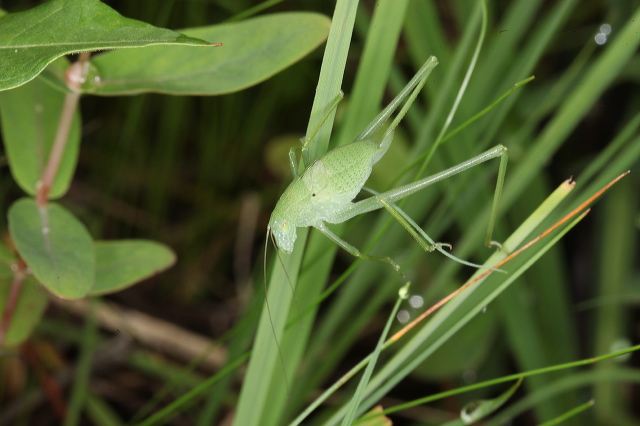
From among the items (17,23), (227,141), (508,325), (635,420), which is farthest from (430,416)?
(17,23)

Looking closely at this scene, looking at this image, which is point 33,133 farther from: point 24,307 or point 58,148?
point 24,307

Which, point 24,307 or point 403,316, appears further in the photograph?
point 403,316

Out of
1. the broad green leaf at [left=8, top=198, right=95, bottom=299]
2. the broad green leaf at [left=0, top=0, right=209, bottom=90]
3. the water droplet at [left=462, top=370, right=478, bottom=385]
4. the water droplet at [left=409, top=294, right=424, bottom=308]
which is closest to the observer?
the broad green leaf at [left=0, top=0, right=209, bottom=90]

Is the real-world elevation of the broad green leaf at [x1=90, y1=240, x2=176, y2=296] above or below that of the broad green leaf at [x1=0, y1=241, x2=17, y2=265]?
above

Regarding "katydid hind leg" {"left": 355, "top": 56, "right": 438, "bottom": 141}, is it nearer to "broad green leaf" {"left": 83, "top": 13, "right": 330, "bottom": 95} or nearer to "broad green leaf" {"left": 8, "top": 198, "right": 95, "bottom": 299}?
"broad green leaf" {"left": 83, "top": 13, "right": 330, "bottom": 95}

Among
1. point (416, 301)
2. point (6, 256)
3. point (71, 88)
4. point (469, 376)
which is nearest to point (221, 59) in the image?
→ point (71, 88)

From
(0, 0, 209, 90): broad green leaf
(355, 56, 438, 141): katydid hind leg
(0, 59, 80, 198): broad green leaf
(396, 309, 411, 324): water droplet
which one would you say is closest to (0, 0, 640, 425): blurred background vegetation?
(396, 309, 411, 324): water droplet

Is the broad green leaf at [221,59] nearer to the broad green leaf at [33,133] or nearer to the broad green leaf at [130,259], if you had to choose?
the broad green leaf at [33,133]
